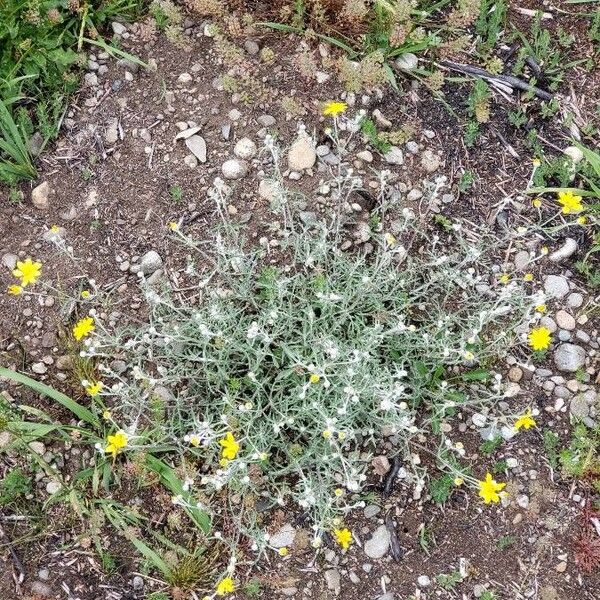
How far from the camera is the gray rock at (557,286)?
3654 mm

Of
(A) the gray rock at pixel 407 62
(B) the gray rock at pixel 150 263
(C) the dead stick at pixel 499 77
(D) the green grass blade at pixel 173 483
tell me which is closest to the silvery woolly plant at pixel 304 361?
(D) the green grass blade at pixel 173 483

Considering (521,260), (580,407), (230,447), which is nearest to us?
(230,447)

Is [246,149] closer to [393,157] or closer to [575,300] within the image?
[393,157]

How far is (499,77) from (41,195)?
258cm

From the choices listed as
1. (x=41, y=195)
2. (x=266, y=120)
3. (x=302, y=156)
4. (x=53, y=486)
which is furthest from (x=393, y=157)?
(x=53, y=486)

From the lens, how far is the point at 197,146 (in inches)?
147

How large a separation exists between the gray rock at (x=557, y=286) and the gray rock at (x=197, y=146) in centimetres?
189

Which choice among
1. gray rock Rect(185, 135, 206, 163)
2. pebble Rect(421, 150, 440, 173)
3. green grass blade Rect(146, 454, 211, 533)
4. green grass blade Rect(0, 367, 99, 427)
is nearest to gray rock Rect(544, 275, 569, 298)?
pebble Rect(421, 150, 440, 173)

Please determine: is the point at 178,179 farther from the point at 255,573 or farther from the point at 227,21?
the point at 255,573

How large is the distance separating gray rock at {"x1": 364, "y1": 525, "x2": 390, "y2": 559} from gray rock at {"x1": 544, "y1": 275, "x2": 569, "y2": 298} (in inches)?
58.4

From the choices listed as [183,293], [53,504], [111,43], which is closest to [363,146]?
[183,293]

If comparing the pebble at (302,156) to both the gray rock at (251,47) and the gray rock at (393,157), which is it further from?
the gray rock at (251,47)

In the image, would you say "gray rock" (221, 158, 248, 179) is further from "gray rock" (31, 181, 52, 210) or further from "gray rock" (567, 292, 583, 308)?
"gray rock" (567, 292, 583, 308)

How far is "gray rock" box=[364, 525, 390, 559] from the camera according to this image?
3232mm
